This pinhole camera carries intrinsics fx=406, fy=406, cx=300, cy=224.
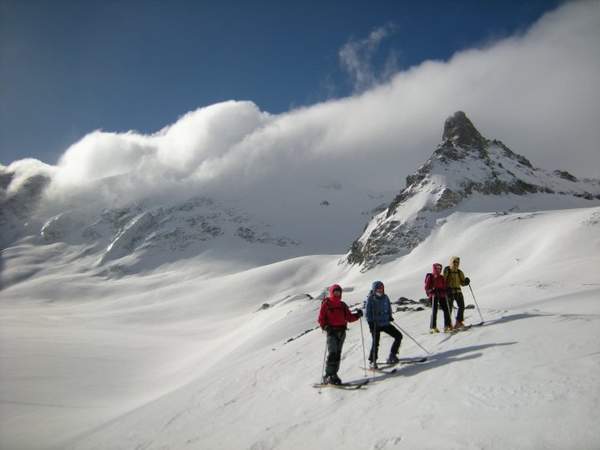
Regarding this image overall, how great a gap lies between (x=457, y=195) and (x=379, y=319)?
71.2 meters

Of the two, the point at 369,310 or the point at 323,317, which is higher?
the point at 323,317

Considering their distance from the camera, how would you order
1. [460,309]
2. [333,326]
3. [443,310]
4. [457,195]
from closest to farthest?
1. [333,326]
2. [460,309]
3. [443,310]
4. [457,195]

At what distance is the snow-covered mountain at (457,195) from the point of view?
71062 mm

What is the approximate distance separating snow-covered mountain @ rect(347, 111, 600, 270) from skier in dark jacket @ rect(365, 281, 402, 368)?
6073 cm

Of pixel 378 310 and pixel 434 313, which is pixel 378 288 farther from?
pixel 434 313

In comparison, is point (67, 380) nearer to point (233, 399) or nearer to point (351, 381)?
point (233, 399)

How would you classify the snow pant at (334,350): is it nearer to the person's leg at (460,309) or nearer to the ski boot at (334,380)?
the ski boot at (334,380)

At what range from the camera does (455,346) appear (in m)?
9.23

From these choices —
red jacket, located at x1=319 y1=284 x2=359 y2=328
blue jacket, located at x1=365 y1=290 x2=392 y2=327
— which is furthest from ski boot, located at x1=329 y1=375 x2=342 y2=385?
blue jacket, located at x1=365 y1=290 x2=392 y2=327

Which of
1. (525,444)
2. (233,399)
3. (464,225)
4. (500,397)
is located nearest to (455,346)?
(500,397)

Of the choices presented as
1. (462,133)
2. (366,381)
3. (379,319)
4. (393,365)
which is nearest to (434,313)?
(393,365)

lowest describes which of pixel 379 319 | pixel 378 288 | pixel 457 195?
pixel 379 319

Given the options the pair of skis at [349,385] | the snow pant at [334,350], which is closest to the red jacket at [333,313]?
the snow pant at [334,350]

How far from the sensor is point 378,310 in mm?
9258
